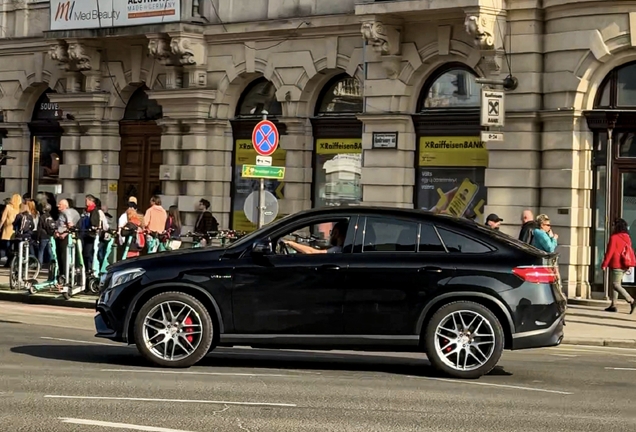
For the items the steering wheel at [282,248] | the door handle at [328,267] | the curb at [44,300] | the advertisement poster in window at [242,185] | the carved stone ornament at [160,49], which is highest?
the carved stone ornament at [160,49]

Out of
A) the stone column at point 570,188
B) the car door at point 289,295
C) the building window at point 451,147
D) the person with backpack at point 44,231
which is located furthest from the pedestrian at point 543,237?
the car door at point 289,295

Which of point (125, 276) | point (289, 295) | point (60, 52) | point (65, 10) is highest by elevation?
point (65, 10)

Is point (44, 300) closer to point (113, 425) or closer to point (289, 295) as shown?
point (289, 295)

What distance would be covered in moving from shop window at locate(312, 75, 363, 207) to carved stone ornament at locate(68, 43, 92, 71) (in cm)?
683

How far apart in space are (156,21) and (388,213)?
62.9ft

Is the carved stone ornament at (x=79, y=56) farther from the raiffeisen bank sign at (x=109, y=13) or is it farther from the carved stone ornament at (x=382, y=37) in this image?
the carved stone ornament at (x=382, y=37)

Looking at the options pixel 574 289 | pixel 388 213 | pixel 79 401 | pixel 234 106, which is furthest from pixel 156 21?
pixel 79 401

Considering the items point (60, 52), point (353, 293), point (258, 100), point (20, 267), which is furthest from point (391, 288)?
point (60, 52)

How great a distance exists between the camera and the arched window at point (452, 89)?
1087 inches

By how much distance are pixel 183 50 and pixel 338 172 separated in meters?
4.63

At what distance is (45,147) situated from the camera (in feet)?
121

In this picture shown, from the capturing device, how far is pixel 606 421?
10.5m

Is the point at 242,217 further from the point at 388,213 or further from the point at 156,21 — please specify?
the point at 388,213

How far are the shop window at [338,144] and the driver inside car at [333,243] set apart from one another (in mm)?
15824
